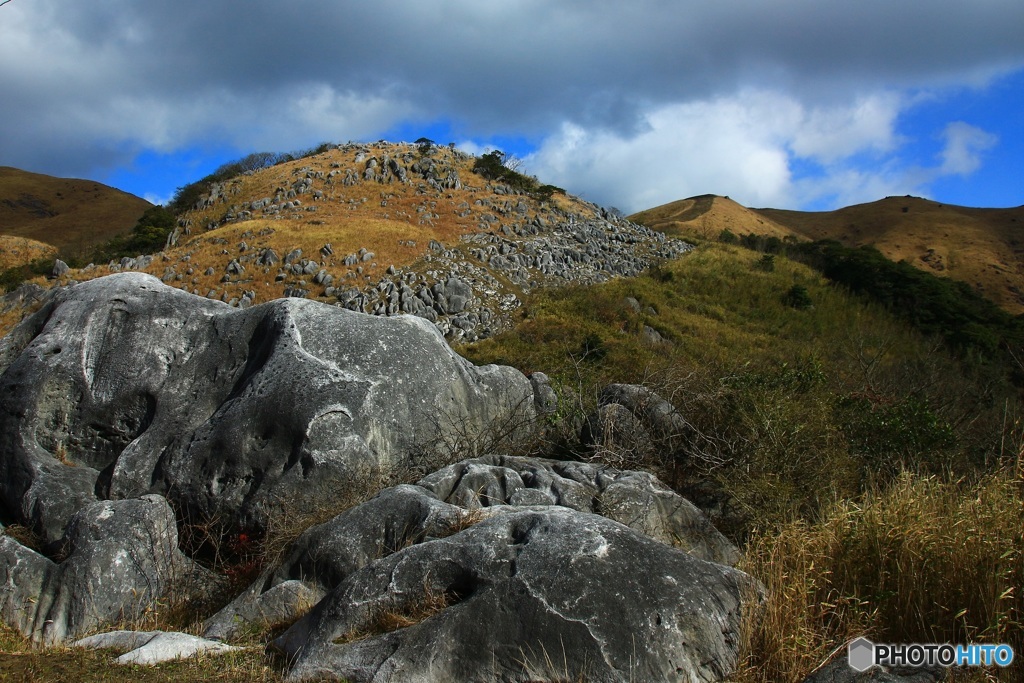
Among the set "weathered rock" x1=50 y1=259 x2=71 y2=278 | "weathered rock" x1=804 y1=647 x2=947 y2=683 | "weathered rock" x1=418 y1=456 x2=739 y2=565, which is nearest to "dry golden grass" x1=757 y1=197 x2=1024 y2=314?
"weathered rock" x1=418 y1=456 x2=739 y2=565

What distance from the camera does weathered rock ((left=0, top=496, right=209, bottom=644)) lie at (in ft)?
19.2

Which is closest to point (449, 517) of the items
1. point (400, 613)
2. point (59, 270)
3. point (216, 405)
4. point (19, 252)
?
point (400, 613)

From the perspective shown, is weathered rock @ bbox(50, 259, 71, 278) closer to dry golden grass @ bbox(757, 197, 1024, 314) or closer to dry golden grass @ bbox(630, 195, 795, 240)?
dry golden grass @ bbox(630, 195, 795, 240)

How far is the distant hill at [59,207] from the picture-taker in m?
80.9

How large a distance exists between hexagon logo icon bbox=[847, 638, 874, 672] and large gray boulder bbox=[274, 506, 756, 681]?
0.61 m

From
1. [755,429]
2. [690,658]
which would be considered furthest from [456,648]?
[755,429]

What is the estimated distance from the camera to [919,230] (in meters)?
79.9

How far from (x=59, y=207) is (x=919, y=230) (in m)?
103

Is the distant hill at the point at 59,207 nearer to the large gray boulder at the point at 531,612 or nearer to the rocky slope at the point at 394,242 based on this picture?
the rocky slope at the point at 394,242

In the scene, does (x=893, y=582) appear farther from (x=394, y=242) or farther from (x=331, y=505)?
(x=394, y=242)

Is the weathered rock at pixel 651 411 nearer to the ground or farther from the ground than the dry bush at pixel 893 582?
farther from the ground

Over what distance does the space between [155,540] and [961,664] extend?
6.04m

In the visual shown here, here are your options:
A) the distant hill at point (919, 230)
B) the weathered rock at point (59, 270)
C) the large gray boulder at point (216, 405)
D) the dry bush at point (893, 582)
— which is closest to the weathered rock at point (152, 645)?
the large gray boulder at point (216, 405)

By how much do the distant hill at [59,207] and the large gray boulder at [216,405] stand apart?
77503 millimetres
